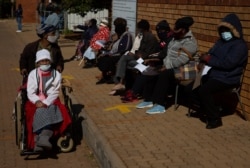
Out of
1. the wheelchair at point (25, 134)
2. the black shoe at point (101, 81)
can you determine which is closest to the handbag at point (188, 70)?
the wheelchair at point (25, 134)

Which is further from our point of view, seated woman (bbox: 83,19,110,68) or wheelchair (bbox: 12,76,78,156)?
seated woman (bbox: 83,19,110,68)

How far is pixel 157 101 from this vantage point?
7828 mm

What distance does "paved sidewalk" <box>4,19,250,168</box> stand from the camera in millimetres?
5520

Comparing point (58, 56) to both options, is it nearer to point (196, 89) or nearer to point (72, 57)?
point (196, 89)

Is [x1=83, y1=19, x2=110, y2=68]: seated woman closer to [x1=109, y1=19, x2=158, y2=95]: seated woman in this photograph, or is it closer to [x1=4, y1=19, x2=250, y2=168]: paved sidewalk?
[x1=109, y1=19, x2=158, y2=95]: seated woman

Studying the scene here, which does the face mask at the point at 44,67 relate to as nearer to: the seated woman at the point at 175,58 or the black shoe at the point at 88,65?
the seated woman at the point at 175,58

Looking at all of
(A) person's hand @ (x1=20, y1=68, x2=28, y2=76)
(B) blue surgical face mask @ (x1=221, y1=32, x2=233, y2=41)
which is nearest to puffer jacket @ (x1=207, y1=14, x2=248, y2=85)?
(B) blue surgical face mask @ (x1=221, y1=32, x2=233, y2=41)

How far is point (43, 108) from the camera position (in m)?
6.37

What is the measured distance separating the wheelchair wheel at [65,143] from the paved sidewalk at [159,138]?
0.30m

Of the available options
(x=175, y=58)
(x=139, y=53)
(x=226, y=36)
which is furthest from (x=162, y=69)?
(x=226, y=36)

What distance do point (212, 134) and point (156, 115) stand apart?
1352mm

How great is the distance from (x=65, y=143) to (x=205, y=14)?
3.47 meters

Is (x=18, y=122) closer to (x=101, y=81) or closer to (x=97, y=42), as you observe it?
(x=101, y=81)

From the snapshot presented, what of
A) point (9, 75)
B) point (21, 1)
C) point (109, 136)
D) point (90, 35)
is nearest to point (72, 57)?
point (90, 35)
